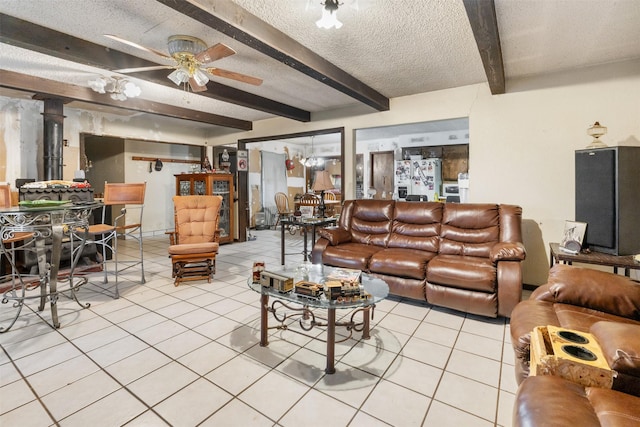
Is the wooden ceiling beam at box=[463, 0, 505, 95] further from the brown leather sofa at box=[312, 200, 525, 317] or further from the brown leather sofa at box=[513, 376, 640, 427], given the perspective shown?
the brown leather sofa at box=[513, 376, 640, 427]

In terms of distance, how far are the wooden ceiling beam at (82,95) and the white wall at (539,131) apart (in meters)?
3.70

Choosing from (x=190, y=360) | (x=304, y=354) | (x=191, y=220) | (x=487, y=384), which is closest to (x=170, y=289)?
(x=191, y=220)

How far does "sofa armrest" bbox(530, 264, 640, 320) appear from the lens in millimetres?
1702

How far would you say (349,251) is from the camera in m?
3.37

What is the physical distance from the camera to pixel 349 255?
10.8 ft

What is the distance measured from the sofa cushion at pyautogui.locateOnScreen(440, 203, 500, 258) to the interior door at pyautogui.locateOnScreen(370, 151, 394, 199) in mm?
4659

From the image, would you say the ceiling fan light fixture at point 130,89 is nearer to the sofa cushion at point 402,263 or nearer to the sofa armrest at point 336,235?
the sofa armrest at point 336,235

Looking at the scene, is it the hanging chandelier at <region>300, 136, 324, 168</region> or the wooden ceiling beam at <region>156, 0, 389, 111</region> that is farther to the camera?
the hanging chandelier at <region>300, 136, 324, 168</region>

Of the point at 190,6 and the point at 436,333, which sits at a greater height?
the point at 190,6

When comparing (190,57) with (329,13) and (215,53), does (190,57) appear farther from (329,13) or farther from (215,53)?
(329,13)

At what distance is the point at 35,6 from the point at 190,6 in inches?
52.8

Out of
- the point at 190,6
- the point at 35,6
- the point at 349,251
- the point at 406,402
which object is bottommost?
the point at 406,402

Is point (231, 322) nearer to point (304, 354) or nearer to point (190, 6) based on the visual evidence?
point (304, 354)

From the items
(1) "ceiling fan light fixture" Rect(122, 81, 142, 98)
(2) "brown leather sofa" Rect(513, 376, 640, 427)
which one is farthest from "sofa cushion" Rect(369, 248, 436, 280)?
(1) "ceiling fan light fixture" Rect(122, 81, 142, 98)
